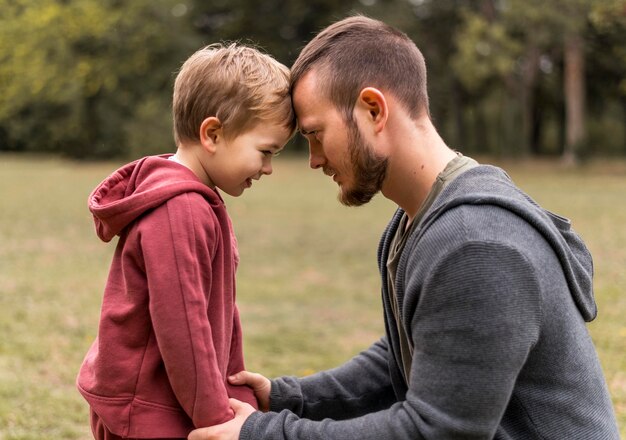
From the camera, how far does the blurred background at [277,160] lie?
659 cm

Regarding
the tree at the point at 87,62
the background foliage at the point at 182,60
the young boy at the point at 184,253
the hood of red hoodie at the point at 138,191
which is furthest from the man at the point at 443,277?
the tree at the point at 87,62

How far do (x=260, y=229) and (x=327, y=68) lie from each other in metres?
11.6

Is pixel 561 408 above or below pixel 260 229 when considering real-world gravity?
above

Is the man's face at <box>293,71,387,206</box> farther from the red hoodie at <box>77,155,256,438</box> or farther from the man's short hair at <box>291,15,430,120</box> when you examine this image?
the red hoodie at <box>77,155,256,438</box>

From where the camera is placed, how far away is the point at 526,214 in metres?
1.93

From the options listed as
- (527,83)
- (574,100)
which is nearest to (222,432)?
(574,100)

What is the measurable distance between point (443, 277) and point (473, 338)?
155mm

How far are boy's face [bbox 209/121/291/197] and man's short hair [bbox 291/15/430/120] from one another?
0.17 meters

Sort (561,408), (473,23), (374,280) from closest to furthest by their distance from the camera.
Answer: (561,408), (374,280), (473,23)

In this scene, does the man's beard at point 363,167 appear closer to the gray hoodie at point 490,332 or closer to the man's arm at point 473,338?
the gray hoodie at point 490,332

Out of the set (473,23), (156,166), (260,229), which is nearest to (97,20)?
(473,23)

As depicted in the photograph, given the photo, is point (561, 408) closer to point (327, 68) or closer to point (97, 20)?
point (327, 68)

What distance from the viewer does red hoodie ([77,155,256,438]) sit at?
2057mm

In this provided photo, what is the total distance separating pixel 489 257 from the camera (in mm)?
1839
